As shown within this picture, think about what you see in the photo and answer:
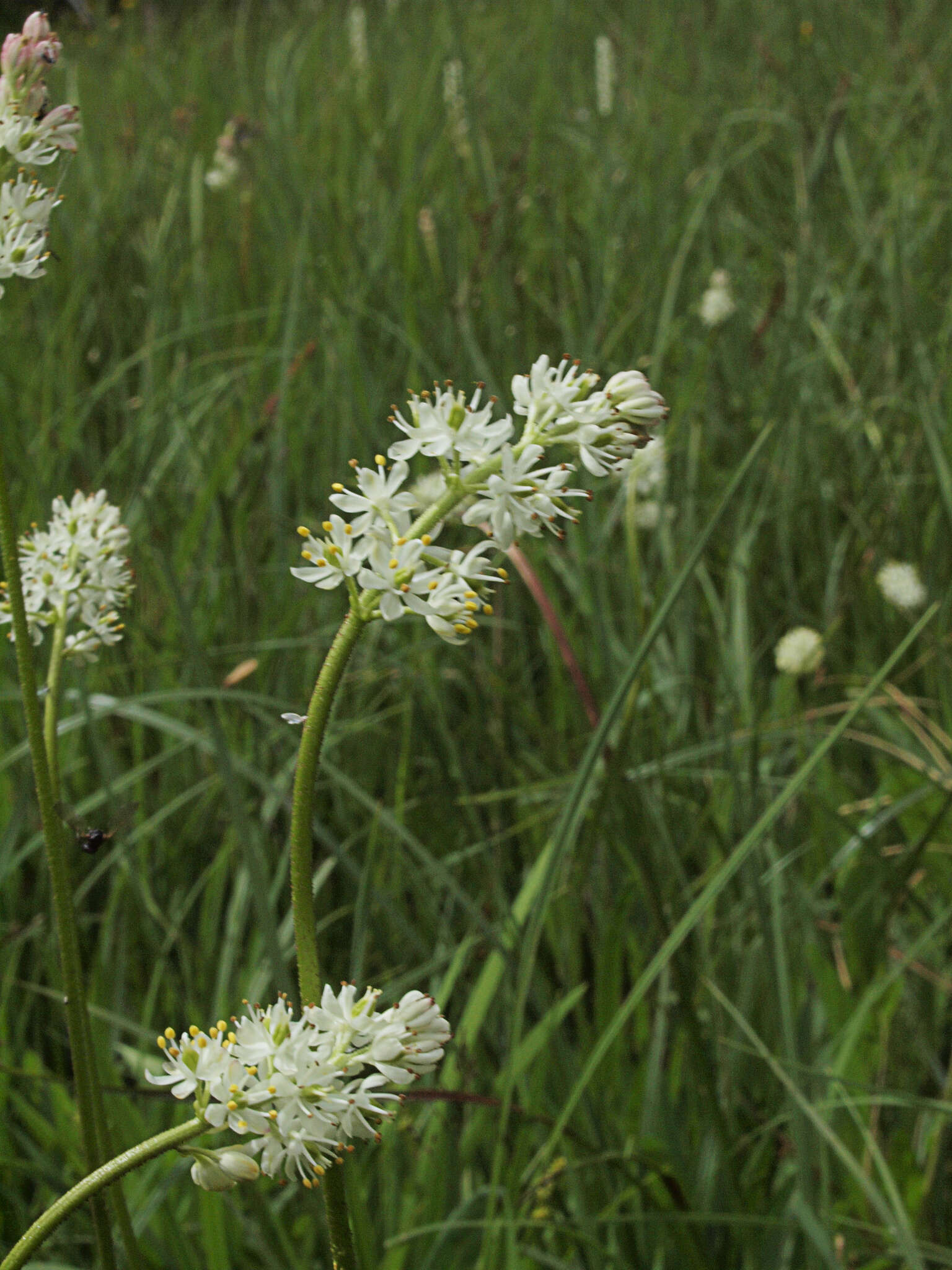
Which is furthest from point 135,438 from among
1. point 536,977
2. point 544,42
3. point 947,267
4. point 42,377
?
point 544,42

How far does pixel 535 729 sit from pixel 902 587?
30.4 inches

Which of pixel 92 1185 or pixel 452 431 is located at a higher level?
pixel 452 431

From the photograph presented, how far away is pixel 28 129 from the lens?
30.9 inches

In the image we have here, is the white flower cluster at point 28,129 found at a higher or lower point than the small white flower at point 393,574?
higher

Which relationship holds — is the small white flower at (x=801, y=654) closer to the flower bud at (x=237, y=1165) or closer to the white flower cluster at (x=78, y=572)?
the white flower cluster at (x=78, y=572)

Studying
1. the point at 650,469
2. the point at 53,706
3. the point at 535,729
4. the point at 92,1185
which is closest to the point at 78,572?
the point at 53,706

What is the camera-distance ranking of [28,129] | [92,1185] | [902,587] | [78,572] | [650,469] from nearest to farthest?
[92,1185], [28,129], [78,572], [902,587], [650,469]

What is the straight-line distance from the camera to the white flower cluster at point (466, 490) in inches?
25.2

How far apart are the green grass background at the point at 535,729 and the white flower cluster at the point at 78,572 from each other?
0.15m

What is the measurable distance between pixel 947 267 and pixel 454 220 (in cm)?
153

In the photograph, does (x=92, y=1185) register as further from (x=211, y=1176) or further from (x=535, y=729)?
(x=535, y=729)

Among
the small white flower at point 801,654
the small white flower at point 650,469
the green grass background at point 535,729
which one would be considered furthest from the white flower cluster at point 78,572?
the small white flower at point 801,654

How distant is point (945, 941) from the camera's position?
1683 mm

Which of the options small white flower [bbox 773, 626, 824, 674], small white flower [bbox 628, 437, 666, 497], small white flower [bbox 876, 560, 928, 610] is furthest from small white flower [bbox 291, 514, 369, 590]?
small white flower [bbox 876, 560, 928, 610]
